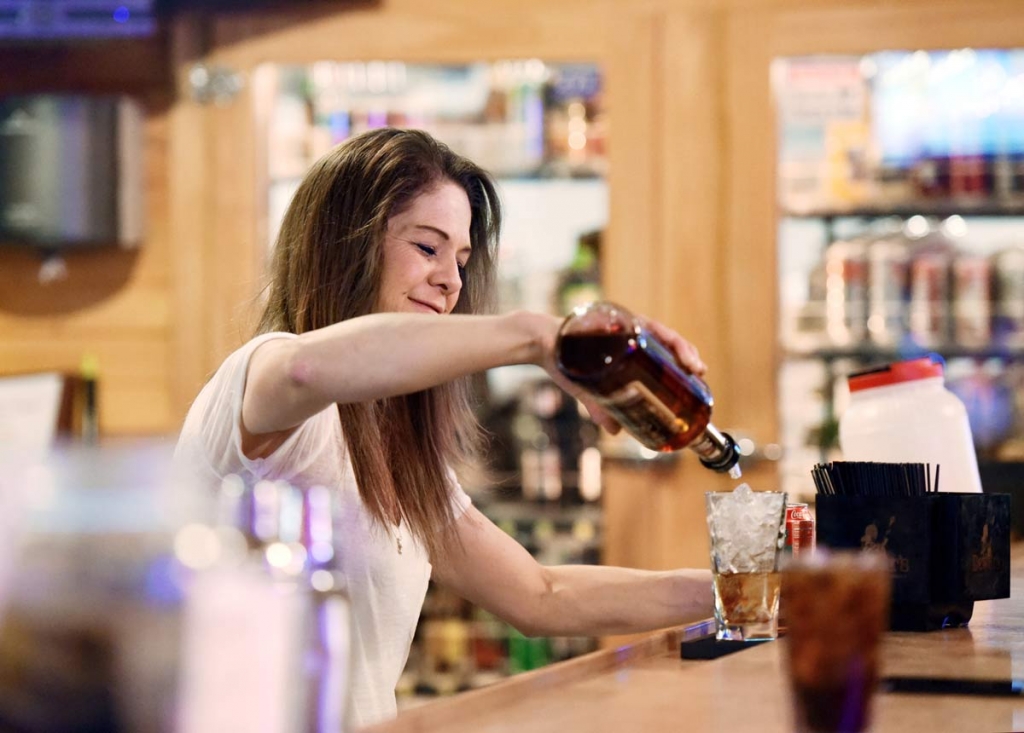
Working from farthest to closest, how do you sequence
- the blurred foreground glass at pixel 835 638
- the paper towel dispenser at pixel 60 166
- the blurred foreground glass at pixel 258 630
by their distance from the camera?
the paper towel dispenser at pixel 60 166, the blurred foreground glass at pixel 835 638, the blurred foreground glass at pixel 258 630

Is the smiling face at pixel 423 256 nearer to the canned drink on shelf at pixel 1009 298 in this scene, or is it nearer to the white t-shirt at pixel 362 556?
the white t-shirt at pixel 362 556

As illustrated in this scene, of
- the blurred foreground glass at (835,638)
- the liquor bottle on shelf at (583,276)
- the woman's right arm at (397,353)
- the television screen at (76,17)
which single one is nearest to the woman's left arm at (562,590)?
the woman's right arm at (397,353)

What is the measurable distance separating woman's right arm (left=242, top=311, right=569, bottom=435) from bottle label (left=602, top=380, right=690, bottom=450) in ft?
0.22

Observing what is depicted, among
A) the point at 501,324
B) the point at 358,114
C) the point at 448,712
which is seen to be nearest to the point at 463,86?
the point at 358,114

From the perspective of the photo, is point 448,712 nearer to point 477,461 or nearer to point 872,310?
point 477,461

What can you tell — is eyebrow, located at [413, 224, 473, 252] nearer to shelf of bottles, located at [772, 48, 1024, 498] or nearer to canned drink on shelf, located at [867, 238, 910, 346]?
shelf of bottles, located at [772, 48, 1024, 498]

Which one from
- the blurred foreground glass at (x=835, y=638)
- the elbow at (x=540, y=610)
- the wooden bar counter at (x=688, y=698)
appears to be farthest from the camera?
the elbow at (x=540, y=610)

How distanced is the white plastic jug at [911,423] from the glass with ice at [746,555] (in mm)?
406

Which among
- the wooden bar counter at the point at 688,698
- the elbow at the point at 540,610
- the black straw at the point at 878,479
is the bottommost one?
the elbow at the point at 540,610

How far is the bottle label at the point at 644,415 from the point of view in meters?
1.13

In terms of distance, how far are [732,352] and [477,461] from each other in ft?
4.50

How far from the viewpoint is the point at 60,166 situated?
127 inches

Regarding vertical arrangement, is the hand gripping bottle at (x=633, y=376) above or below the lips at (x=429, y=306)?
below

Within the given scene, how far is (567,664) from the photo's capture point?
106 cm
